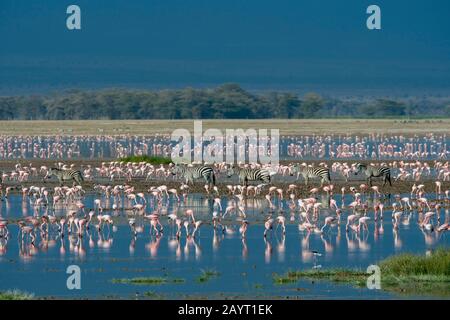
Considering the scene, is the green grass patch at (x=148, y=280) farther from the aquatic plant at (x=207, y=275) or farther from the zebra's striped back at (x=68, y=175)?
the zebra's striped back at (x=68, y=175)

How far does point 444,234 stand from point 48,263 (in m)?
6.55

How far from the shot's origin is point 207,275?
1486 centimetres

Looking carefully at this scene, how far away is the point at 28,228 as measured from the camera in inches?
695

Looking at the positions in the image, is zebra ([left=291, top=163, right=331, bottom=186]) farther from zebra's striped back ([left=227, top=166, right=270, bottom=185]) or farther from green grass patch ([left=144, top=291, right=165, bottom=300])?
green grass patch ([left=144, top=291, right=165, bottom=300])

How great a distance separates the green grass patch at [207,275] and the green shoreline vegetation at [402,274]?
760 mm

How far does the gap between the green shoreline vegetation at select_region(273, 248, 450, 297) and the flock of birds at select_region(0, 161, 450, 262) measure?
3.32 metres

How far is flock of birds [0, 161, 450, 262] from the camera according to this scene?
18.8 m

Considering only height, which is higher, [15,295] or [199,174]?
[199,174]

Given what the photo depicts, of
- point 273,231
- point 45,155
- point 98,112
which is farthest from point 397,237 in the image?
point 98,112

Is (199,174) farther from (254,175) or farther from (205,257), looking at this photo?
(205,257)

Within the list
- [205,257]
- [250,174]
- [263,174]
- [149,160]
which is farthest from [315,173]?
[205,257]

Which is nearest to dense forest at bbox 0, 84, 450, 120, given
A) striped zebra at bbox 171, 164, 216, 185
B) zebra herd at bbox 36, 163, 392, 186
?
striped zebra at bbox 171, 164, 216, 185

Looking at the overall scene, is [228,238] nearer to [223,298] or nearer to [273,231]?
[273,231]

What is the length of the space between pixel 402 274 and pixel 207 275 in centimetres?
241
